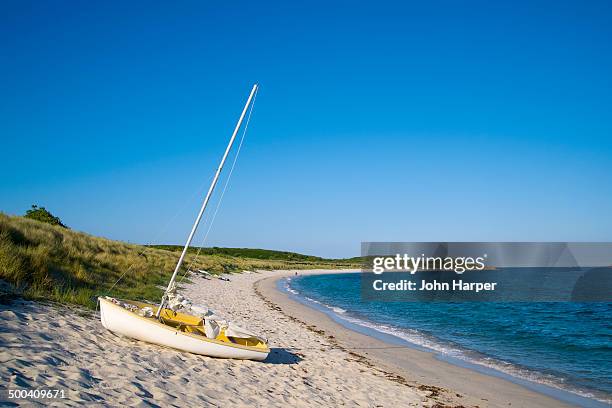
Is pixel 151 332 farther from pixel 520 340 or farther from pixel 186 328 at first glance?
pixel 520 340

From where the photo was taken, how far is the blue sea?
15141 millimetres

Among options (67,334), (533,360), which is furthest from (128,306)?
(533,360)

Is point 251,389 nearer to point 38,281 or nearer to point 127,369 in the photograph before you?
point 127,369

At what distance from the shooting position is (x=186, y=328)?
40.8 ft

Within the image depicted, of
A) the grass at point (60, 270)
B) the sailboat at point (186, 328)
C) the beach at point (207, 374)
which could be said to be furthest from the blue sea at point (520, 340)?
the grass at point (60, 270)

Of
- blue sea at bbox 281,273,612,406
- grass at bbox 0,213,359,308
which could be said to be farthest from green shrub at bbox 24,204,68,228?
blue sea at bbox 281,273,612,406

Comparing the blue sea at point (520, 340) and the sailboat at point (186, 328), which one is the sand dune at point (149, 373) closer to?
the sailboat at point (186, 328)

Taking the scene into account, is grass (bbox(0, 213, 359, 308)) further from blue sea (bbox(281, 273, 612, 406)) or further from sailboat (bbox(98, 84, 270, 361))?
blue sea (bbox(281, 273, 612, 406))

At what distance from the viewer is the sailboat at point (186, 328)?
1083cm

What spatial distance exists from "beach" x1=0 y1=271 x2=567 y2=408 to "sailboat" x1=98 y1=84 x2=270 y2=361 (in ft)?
0.83

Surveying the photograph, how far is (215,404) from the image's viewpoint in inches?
320

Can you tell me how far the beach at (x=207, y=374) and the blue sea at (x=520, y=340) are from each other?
7.32 feet

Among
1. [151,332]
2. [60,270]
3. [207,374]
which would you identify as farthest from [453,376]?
[60,270]

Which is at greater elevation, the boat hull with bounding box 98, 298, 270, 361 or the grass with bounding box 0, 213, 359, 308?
the grass with bounding box 0, 213, 359, 308
